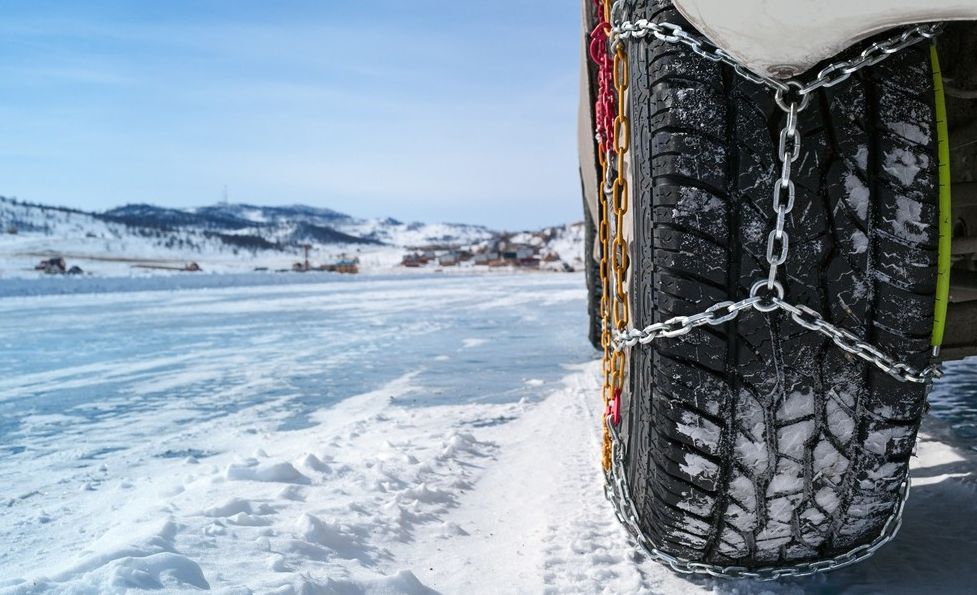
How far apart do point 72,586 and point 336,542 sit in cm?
59

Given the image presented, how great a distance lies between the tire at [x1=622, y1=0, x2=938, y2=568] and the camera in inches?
41.8

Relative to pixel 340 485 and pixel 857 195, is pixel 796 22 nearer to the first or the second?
pixel 857 195

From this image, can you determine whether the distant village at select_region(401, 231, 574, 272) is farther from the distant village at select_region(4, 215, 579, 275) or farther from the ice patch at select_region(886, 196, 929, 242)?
the ice patch at select_region(886, 196, 929, 242)

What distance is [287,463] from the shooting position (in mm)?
2150

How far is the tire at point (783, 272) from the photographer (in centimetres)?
106

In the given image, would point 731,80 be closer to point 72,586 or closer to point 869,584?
point 869,584

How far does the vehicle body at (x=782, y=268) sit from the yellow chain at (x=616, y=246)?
0.09 m

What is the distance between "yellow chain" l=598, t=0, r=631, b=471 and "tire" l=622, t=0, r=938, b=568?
11 centimetres

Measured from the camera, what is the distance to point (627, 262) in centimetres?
136

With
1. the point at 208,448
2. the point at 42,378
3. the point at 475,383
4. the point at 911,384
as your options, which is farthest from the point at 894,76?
the point at 42,378

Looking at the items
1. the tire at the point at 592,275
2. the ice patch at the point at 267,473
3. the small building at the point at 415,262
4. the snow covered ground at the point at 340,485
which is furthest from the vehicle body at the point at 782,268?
the small building at the point at 415,262

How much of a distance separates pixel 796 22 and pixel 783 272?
410 millimetres

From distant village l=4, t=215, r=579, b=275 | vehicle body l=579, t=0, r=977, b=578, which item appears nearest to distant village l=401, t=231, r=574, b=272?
distant village l=4, t=215, r=579, b=275

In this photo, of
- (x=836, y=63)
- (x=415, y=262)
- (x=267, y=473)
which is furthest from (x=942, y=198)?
(x=415, y=262)
